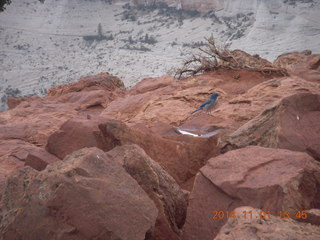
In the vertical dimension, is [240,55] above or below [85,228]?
below

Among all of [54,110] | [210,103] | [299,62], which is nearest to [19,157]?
[210,103]

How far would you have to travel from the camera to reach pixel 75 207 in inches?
58.6

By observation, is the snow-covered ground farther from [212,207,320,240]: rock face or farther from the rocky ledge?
[212,207,320,240]: rock face

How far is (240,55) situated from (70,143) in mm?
4605

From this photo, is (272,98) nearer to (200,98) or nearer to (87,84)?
(200,98)

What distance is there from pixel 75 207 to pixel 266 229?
846 mm

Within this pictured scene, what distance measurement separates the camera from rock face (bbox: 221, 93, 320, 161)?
242cm

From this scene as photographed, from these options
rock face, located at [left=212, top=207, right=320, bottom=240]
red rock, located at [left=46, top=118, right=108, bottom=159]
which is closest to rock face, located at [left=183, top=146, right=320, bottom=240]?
rock face, located at [left=212, top=207, right=320, bottom=240]

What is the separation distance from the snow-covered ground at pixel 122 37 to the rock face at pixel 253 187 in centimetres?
1129

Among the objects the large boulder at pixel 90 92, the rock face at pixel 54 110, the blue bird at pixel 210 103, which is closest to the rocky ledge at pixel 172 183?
the blue bird at pixel 210 103

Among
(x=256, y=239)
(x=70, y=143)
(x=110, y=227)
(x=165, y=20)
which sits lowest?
(x=165, y=20)

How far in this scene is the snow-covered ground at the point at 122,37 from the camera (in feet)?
48.0

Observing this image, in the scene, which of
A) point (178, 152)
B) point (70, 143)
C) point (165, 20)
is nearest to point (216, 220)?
point (178, 152)

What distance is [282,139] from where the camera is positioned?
8.01ft
